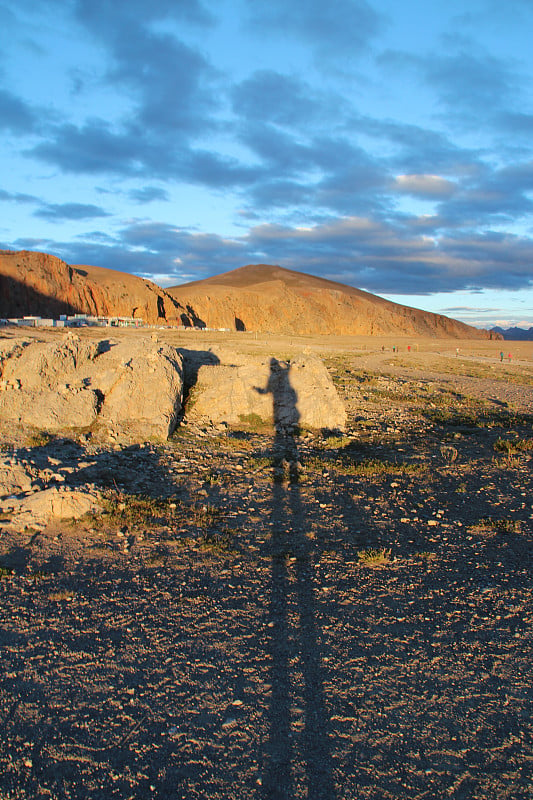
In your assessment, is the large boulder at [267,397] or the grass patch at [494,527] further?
the large boulder at [267,397]

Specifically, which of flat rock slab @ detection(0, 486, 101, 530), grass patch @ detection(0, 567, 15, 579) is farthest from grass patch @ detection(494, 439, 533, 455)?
grass patch @ detection(0, 567, 15, 579)

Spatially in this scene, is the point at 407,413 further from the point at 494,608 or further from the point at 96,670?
the point at 96,670

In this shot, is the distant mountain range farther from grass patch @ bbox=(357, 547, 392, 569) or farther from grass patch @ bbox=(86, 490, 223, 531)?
grass patch @ bbox=(357, 547, 392, 569)

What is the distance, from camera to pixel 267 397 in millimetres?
11859

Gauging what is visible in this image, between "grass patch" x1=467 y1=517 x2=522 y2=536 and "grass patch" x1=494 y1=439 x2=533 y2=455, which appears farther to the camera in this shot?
"grass patch" x1=494 y1=439 x2=533 y2=455

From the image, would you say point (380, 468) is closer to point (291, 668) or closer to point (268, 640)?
point (268, 640)

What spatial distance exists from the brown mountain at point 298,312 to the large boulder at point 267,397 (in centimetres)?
9136

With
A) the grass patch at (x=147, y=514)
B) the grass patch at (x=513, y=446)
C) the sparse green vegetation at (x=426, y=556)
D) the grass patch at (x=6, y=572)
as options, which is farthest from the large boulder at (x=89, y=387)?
the grass patch at (x=513, y=446)

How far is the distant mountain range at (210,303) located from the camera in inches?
2943

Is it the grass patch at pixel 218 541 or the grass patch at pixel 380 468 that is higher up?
the grass patch at pixel 380 468

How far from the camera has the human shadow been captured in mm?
2717

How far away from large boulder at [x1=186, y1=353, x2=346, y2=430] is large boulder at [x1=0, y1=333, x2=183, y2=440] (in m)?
0.82

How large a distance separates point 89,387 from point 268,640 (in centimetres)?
764

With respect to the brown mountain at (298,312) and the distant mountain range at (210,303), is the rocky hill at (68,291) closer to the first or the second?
the distant mountain range at (210,303)
